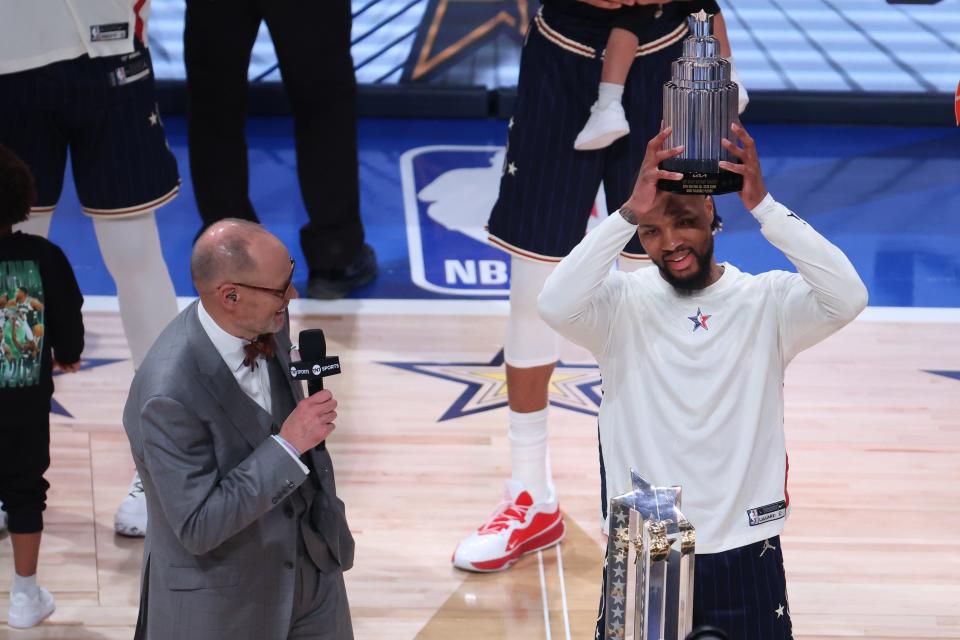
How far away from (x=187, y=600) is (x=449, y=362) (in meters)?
2.65

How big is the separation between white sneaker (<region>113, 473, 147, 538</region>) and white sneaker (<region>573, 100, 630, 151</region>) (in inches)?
64.8

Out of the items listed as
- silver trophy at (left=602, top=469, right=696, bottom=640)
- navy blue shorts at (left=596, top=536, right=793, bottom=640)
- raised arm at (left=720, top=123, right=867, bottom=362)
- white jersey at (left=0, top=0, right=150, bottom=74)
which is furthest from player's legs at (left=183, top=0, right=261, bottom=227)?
silver trophy at (left=602, top=469, right=696, bottom=640)

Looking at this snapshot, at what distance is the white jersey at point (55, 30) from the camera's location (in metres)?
3.99

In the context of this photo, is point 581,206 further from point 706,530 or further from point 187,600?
point 187,600

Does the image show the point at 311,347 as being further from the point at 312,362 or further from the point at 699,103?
the point at 699,103

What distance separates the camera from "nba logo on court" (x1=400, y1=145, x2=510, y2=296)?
6.08 metres

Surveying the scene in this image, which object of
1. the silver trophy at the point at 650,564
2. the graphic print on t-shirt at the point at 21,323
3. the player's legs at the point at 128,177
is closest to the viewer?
the silver trophy at the point at 650,564

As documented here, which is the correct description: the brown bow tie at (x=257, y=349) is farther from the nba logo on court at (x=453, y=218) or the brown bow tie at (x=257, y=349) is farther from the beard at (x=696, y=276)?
the nba logo on court at (x=453, y=218)

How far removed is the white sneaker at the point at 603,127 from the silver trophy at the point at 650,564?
1869 mm

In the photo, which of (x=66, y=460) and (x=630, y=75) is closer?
(x=630, y=75)

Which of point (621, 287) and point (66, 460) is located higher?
point (621, 287)

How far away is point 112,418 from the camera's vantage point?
15.9ft

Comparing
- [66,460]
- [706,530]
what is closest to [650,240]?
[706,530]

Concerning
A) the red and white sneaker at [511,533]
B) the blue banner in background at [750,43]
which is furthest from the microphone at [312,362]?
the blue banner in background at [750,43]
